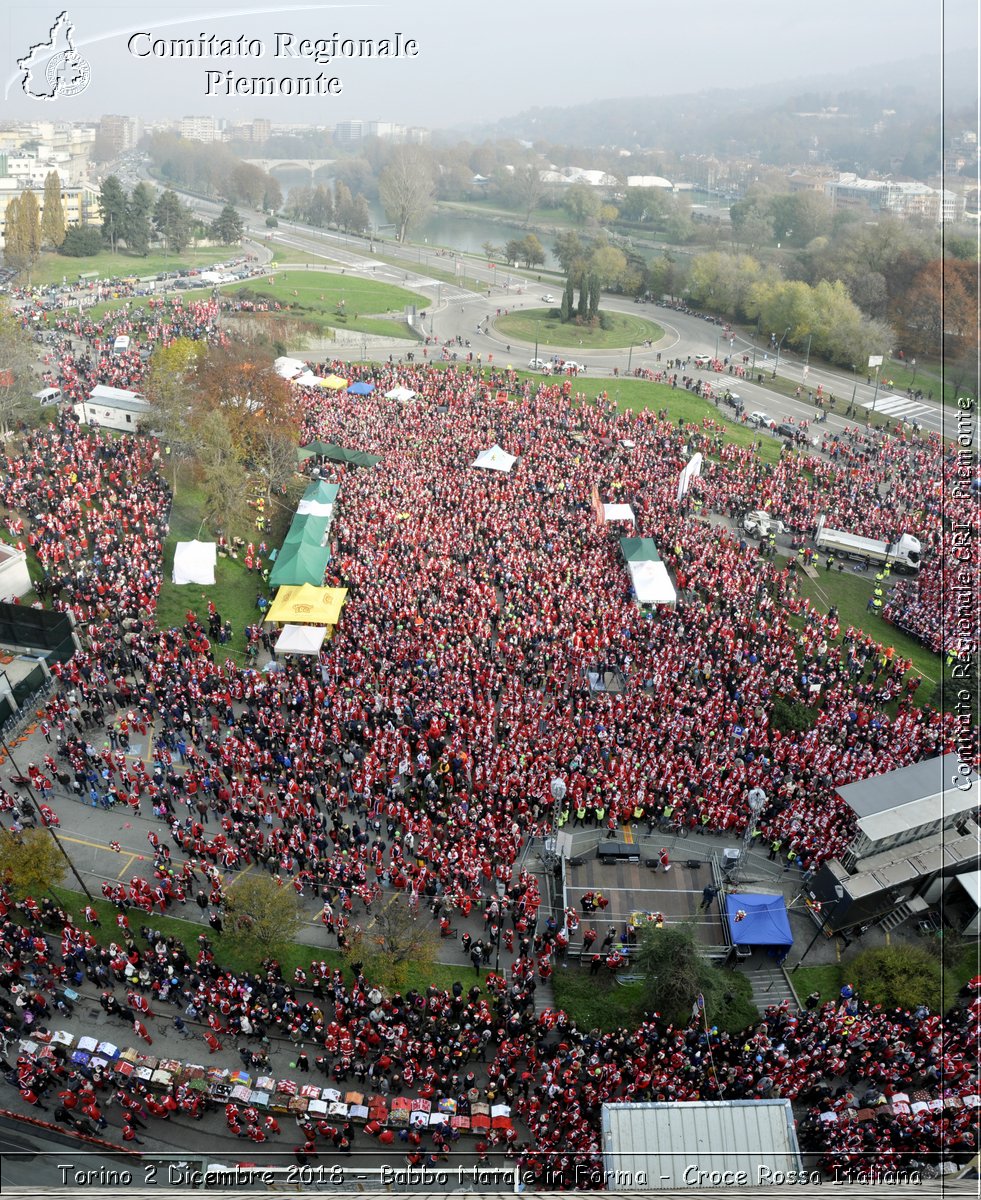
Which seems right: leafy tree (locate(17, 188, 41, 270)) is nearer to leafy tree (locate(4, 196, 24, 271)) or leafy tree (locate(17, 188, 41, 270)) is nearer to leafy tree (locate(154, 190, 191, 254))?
leafy tree (locate(4, 196, 24, 271))

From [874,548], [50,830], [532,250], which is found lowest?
[50,830]

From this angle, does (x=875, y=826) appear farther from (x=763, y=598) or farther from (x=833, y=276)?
(x=833, y=276)

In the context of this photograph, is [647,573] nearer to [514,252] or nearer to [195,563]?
[195,563]

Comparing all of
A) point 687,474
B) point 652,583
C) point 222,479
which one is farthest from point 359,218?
point 652,583

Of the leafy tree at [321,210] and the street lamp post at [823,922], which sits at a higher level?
the leafy tree at [321,210]

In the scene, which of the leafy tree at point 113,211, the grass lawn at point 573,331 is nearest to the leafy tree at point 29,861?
the grass lawn at point 573,331

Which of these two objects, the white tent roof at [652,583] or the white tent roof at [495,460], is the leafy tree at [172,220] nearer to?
the white tent roof at [495,460]
